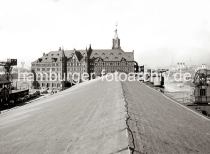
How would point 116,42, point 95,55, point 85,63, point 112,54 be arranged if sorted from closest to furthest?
point 85,63
point 112,54
point 95,55
point 116,42

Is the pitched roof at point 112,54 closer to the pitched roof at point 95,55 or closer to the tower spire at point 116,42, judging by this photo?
the pitched roof at point 95,55

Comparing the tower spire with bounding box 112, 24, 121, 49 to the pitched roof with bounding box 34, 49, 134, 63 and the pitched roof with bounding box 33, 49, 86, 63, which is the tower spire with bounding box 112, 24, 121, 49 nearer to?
the pitched roof with bounding box 34, 49, 134, 63

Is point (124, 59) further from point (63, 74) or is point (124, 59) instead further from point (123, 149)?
point (123, 149)

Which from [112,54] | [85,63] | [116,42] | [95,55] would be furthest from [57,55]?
[116,42]

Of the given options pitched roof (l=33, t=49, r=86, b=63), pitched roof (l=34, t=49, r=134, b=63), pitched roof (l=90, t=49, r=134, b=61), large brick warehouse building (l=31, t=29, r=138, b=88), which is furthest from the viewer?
pitched roof (l=33, t=49, r=86, b=63)

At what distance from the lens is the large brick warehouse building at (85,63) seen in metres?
87.7

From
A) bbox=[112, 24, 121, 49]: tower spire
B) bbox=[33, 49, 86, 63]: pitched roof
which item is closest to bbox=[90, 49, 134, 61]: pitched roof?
bbox=[33, 49, 86, 63]: pitched roof

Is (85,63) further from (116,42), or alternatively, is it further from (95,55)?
(116,42)

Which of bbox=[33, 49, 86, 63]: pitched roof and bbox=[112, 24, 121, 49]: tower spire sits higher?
bbox=[112, 24, 121, 49]: tower spire

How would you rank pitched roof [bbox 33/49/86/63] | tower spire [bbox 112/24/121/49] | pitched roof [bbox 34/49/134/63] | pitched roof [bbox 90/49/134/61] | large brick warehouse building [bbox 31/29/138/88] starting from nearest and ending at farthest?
1. large brick warehouse building [bbox 31/29/138/88]
2. pitched roof [bbox 90/49/134/61]
3. pitched roof [bbox 34/49/134/63]
4. pitched roof [bbox 33/49/86/63]
5. tower spire [bbox 112/24/121/49]

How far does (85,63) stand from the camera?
288ft

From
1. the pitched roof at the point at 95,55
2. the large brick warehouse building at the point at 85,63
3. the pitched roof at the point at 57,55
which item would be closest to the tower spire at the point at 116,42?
the large brick warehouse building at the point at 85,63

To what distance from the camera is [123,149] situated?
10.7ft

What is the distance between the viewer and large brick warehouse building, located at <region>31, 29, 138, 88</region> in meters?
87.7
